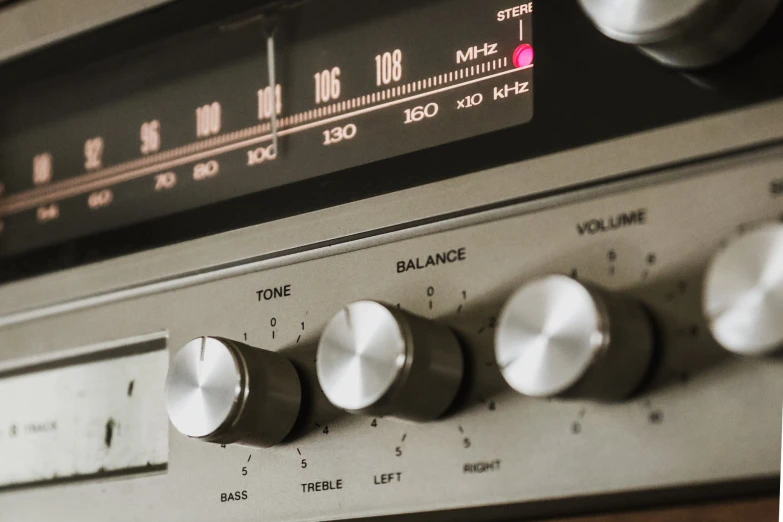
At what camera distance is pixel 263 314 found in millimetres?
687

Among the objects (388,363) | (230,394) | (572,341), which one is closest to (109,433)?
(230,394)

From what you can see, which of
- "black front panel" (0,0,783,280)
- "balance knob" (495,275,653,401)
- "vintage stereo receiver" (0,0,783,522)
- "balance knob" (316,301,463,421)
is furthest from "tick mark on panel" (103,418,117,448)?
"balance knob" (495,275,653,401)

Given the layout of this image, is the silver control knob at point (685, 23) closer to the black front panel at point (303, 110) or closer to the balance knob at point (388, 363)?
the black front panel at point (303, 110)

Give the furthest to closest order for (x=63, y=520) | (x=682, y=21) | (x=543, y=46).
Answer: (x=63, y=520) < (x=543, y=46) < (x=682, y=21)

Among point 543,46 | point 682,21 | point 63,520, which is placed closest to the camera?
point 682,21

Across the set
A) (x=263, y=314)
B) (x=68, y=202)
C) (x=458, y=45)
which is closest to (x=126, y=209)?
(x=68, y=202)

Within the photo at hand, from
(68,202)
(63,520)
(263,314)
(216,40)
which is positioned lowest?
(63,520)

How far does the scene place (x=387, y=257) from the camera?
639 mm

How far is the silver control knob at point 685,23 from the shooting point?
0.50 m

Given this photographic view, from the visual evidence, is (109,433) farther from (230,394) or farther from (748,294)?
(748,294)

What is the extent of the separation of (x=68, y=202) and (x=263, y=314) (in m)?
0.25

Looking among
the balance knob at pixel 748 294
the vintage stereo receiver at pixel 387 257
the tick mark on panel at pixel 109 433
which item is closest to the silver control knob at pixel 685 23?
the vintage stereo receiver at pixel 387 257

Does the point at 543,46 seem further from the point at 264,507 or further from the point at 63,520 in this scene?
the point at 63,520

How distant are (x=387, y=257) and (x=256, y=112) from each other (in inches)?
6.8
